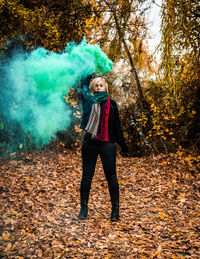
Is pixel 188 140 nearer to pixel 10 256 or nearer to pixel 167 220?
pixel 167 220

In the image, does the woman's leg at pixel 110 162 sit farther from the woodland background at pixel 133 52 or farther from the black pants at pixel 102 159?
the woodland background at pixel 133 52

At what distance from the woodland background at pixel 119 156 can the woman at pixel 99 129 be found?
713mm

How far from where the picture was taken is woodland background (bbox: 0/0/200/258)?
2.94 meters

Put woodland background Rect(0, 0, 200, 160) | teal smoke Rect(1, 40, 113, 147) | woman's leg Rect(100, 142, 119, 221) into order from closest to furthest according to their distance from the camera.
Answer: woman's leg Rect(100, 142, 119, 221) < teal smoke Rect(1, 40, 113, 147) < woodland background Rect(0, 0, 200, 160)

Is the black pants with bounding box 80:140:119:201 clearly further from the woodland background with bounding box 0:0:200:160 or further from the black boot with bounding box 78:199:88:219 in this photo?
the woodland background with bounding box 0:0:200:160

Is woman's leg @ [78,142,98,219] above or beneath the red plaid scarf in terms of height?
beneath

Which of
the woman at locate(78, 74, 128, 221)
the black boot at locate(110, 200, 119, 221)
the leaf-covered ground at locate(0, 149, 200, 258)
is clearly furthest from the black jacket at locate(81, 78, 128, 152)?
the leaf-covered ground at locate(0, 149, 200, 258)

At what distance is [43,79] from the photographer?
4.34m

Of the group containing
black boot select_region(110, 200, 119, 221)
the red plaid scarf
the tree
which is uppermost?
the tree

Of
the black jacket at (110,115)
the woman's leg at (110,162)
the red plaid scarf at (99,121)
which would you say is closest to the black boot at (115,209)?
the woman's leg at (110,162)

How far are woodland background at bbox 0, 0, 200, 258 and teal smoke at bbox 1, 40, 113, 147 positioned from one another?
32 centimetres

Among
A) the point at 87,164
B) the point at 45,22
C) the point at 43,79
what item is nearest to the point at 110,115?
the point at 87,164

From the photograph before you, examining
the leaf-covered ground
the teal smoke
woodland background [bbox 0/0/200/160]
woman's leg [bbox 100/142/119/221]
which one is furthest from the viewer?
woodland background [bbox 0/0/200/160]

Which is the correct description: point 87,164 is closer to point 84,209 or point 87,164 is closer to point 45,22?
point 84,209
